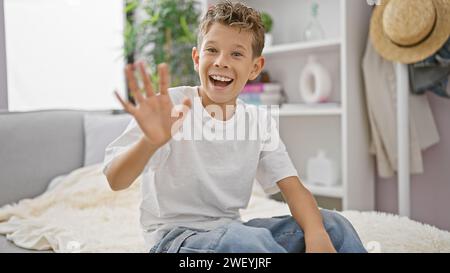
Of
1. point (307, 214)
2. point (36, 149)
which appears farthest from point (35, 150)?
point (307, 214)

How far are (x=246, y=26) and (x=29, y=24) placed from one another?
0.71 metres

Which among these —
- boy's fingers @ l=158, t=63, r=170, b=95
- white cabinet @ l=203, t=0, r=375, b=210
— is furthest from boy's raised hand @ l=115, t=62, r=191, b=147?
white cabinet @ l=203, t=0, r=375, b=210

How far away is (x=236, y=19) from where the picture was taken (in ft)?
2.61

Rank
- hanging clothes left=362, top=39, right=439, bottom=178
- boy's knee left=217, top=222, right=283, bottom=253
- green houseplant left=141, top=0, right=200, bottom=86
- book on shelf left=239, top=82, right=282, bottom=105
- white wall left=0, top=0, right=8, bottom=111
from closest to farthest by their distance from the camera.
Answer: boy's knee left=217, top=222, right=283, bottom=253 < white wall left=0, top=0, right=8, bottom=111 < hanging clothes left=362, top=39, right=439, bottom=178 < book on shelf left=239, top=82, right=282, bottom=105 < green houseplant left=141, top=0, right=200, bottom=86

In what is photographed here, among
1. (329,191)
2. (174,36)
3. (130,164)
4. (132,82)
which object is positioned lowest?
(329,191)

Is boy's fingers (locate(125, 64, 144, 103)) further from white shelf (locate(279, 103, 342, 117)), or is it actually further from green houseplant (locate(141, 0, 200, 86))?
green houseplant (locate(141, 0, 200, 86))

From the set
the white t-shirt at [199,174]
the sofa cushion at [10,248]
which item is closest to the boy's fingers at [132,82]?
the white t-shirt at [199,174]

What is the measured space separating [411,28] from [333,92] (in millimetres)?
606

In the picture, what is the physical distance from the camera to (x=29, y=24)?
125 cm

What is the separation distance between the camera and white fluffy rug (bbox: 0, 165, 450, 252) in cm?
94

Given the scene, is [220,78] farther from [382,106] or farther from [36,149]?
[382,106]

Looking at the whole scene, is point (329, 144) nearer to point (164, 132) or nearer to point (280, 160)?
point (280, 160)

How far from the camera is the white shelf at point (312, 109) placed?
1.80 m
